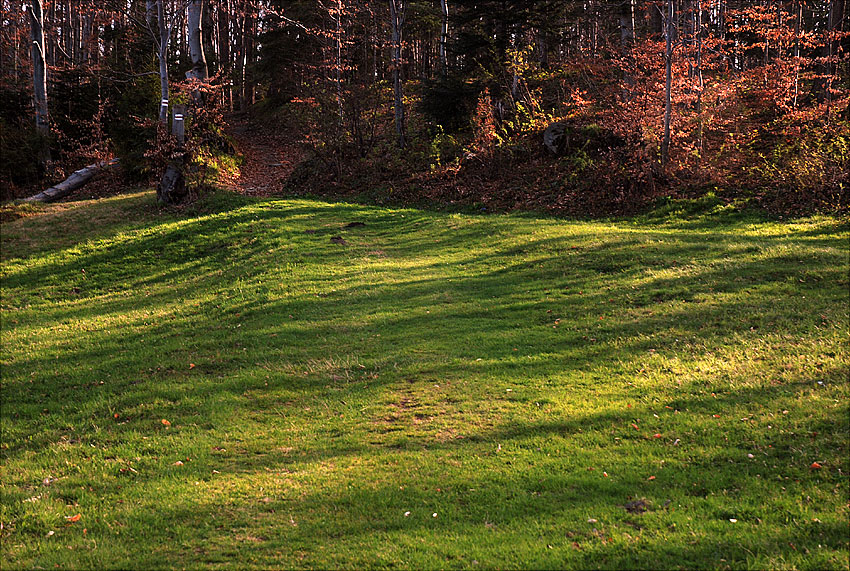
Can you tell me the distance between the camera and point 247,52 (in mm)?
47188

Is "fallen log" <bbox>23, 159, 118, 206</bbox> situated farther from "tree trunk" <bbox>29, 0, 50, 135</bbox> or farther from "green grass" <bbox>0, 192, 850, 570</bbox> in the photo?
"green grass" <bbox>0, 192, 850, 570</bbox>

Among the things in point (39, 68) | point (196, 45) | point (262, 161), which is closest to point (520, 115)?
point (196, 45)

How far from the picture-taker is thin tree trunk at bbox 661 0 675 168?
14.2 metres

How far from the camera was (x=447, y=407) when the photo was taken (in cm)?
623

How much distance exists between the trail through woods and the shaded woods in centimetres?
78

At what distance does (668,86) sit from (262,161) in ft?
56.2

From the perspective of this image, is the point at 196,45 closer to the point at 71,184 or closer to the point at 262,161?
the point at 262,161

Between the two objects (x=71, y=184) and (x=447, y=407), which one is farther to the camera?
(x=71, y=184)

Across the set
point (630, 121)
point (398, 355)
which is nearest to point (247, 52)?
point (630, 121)

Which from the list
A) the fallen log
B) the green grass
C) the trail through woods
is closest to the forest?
the green grass

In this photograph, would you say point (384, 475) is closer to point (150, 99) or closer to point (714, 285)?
point (714, 285)

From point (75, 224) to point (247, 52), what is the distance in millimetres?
35639

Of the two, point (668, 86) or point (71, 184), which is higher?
point (668, 86)

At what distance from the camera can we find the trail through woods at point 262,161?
20.5 metres
